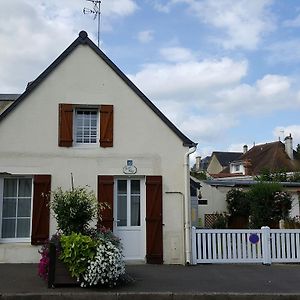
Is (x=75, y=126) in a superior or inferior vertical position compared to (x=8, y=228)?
superior

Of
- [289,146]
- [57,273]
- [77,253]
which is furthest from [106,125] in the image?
[289,146]

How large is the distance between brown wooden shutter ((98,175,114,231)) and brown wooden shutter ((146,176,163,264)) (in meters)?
1.00

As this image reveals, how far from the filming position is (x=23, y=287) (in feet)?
29.5

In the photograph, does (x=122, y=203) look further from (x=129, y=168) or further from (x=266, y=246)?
(x=266, y=246)

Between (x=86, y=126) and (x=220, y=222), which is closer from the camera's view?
(x=86, y=126)

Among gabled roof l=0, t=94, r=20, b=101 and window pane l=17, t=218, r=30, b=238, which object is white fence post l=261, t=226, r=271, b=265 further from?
gabled roof l=0, t=94, r=20, b=101

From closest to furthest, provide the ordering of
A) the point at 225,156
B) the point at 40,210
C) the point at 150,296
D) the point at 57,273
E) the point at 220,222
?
1. the point at 150,296
2. the point at 57,273
3. the point at 40,210
4. the point at 220,222
5. the point at 225,156

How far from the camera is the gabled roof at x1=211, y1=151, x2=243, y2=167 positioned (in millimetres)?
65894

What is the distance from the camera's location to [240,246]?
510 inches

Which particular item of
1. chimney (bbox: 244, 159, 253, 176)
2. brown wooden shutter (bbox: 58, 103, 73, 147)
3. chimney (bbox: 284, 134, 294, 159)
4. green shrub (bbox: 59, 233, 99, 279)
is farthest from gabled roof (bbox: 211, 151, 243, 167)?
green shrub (bbox: 59, 233, 99, 279)

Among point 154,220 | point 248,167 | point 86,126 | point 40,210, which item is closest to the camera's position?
point 40,210

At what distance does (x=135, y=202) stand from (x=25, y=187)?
3098mm

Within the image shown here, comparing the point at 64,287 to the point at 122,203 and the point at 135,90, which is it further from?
the point at 135,90

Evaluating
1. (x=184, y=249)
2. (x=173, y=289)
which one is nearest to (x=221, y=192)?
(x=184, y=249)
